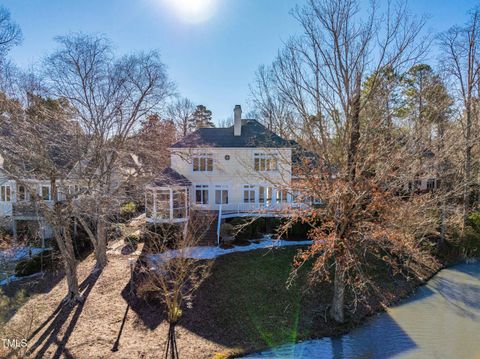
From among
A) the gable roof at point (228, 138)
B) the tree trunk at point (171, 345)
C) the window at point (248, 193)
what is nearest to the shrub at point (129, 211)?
the gable roof at point (228, 138)

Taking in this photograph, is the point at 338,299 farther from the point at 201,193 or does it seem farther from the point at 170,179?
the point at 201,193

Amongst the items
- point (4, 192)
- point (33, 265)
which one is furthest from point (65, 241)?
point (4, 192)

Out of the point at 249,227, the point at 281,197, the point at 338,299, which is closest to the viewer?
the point at 338,299

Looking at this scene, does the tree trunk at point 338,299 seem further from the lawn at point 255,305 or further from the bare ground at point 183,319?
the lawn at point 255,305

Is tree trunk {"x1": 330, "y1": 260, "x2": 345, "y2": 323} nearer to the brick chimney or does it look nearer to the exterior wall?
the exterior wall

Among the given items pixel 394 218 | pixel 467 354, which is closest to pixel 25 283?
pixel 394 218

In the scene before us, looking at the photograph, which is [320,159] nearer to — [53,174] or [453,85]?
[53,174]

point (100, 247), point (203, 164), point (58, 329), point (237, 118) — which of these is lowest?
point (58, 329)
